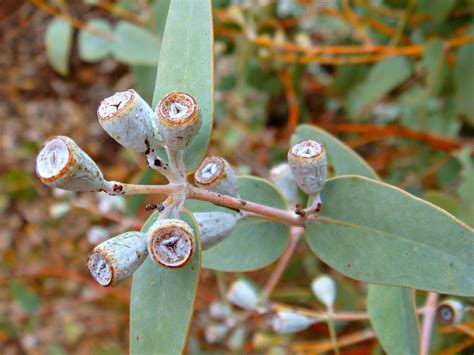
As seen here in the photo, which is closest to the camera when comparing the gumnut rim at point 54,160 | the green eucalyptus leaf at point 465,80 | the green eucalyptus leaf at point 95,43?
the gumnut rim at point 54,160

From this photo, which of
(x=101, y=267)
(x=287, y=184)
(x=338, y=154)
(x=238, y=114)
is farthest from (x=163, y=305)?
(x=238, y=114)

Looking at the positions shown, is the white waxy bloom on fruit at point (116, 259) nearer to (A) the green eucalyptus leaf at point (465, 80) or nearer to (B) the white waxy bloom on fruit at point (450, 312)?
(B) the white waxy bloom on fruit at point (450, 312)

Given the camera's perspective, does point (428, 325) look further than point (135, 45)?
No

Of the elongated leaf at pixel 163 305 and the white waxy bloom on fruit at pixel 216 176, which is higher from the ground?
the white waxy bloom on fruit at pixel 216 176

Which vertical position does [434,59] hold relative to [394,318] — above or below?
above

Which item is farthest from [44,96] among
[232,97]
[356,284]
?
[356,284]

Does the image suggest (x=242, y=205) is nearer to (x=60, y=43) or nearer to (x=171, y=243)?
(x=171, y=243)

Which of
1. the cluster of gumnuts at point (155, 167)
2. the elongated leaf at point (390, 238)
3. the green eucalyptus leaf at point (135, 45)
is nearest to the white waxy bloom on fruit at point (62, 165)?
the cluster of gumnuts at point (155, 167)
